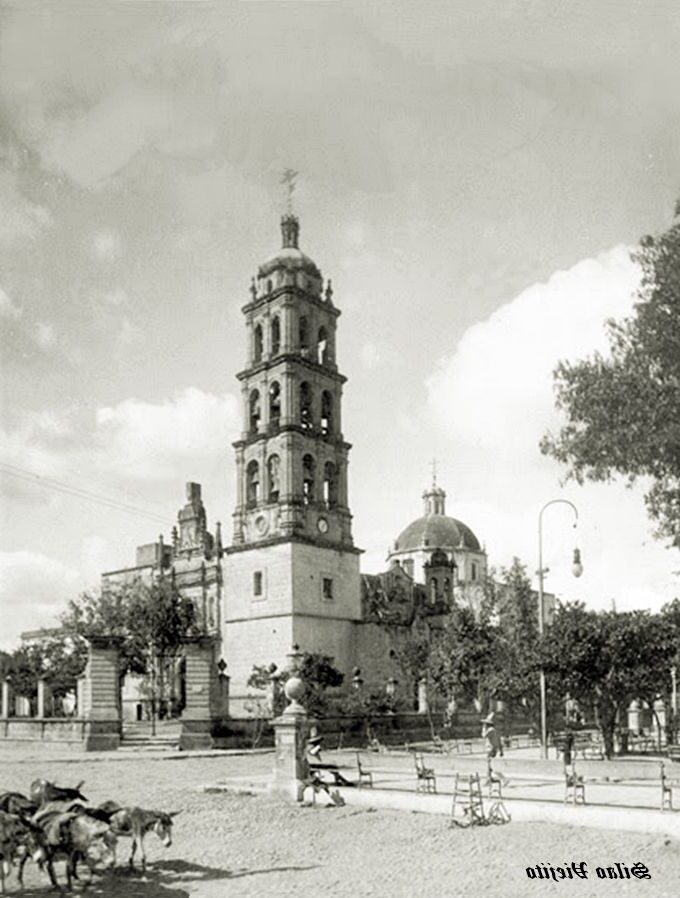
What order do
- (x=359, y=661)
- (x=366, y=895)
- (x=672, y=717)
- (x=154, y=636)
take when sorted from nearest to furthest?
(x=366, y=895) → (x=672, y=717) → (x=154, y=636) → (x=359, y=661)

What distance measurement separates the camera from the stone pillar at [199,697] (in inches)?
1351

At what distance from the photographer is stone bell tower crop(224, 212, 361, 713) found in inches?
1924

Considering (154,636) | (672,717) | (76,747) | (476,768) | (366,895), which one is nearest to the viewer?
(366,895)

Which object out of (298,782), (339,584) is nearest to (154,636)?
(339,584)

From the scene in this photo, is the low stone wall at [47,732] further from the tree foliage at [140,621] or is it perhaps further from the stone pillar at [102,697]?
the tree foliage at [140,621]

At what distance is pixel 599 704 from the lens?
96.5 feet

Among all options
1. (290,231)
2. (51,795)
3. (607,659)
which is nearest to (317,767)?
(51,795)

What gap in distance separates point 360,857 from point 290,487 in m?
35.3

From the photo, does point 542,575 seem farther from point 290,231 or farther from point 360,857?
point 290,231

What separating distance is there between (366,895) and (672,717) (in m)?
27.6

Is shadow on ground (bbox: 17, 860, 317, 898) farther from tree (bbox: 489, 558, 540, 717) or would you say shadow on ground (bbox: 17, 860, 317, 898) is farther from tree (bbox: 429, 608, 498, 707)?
tree (bbox: 429, 608, 498, 707)

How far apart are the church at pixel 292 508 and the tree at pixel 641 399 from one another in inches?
1177

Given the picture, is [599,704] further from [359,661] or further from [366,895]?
[359,661]

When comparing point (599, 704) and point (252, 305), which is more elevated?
point (252, 305)
